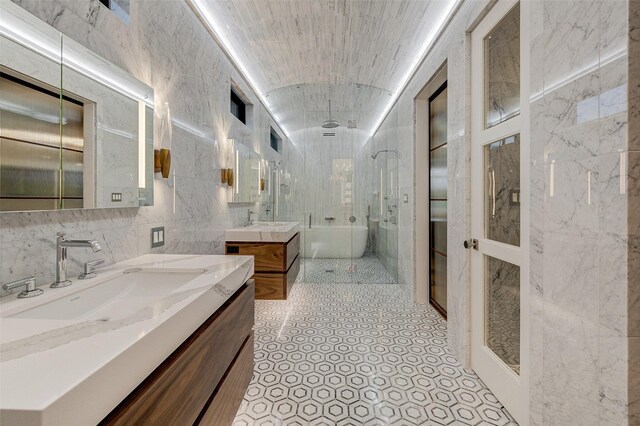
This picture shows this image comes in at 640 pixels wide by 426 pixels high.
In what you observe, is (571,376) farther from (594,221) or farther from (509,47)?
(509,47)

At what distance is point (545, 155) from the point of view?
1262mm

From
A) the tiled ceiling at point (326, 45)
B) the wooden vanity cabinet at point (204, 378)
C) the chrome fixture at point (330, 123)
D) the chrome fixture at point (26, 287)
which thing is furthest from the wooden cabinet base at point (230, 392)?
the chrome fixture at point (330, 123)

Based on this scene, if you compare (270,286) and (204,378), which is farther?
(270,286)

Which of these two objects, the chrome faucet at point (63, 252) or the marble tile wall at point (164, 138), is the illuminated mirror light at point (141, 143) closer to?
the marble tile wall at point (164, 138)

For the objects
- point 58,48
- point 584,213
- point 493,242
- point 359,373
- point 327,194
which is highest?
point 58,48

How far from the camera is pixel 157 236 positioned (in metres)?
1.79

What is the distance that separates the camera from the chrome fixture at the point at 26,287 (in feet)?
3.04

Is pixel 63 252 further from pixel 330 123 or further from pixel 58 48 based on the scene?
pixel 330 123

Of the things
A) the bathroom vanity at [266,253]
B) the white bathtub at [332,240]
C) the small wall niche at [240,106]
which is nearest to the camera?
the bathroom vanity at [266,253]

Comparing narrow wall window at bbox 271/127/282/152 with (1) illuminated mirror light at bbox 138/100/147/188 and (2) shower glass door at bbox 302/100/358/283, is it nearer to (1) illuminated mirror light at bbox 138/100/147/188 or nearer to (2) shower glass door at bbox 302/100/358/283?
(2) shower glass door at bbox 302/100/358/283

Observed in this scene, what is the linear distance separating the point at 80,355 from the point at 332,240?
4186 millimetres

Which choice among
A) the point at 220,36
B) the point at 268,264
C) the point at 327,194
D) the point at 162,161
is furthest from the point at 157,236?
the point at 327,194

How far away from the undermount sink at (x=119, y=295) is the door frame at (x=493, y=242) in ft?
5.10

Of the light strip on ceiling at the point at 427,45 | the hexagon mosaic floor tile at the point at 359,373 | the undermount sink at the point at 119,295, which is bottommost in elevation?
the hexagon mosaic floor tile at the point at 359,373
